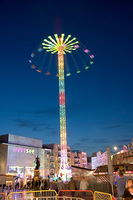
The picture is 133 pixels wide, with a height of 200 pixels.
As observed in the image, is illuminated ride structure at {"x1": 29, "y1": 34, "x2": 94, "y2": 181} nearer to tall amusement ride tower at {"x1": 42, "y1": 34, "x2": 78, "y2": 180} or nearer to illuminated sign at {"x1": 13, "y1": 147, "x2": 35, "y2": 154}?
tall amusement ride tower at {"x1": 42, "y1": 34, "x2": 78, "y2": 180}

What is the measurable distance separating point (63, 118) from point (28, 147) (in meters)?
24.4

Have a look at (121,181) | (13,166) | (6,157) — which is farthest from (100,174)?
(13,166)

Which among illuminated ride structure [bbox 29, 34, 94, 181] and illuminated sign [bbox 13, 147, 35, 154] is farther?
illuminated sign [bbox 13, 147, 35, 154]

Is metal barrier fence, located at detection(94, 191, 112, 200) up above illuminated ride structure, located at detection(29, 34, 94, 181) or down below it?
below

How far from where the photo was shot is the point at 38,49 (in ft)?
138

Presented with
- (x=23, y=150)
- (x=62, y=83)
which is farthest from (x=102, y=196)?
(x=23, y=150)

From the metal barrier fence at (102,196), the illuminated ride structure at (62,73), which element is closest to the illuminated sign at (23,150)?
the illuminated ride structure at (62,73)

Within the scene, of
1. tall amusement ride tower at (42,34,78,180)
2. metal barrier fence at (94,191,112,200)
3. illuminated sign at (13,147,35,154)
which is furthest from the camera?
illuminated sign at (13,147,35,154)

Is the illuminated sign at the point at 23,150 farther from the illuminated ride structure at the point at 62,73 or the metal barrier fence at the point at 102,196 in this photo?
the metal barrier fence at the point at 102,196

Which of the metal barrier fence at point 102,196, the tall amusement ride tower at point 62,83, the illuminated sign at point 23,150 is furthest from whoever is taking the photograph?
the illuminated sign at point 23,150

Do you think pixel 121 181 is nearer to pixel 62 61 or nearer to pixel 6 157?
pixel 62 61

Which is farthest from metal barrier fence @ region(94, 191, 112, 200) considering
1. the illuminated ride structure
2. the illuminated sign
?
the illuminated sign

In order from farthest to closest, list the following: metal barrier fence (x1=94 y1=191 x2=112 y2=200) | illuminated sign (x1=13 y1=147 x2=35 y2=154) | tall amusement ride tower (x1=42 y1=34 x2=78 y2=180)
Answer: illuminated sign (x1=13 y1=147 x2=35 y2=154) < tall amusement ride tower (x1=42 y1=34 x2=78 y2=180) < metal barrier fence (x1=94 y1=191 x2=112 y2=200)

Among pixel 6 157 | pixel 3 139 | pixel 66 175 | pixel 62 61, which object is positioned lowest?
pixel 66 175
